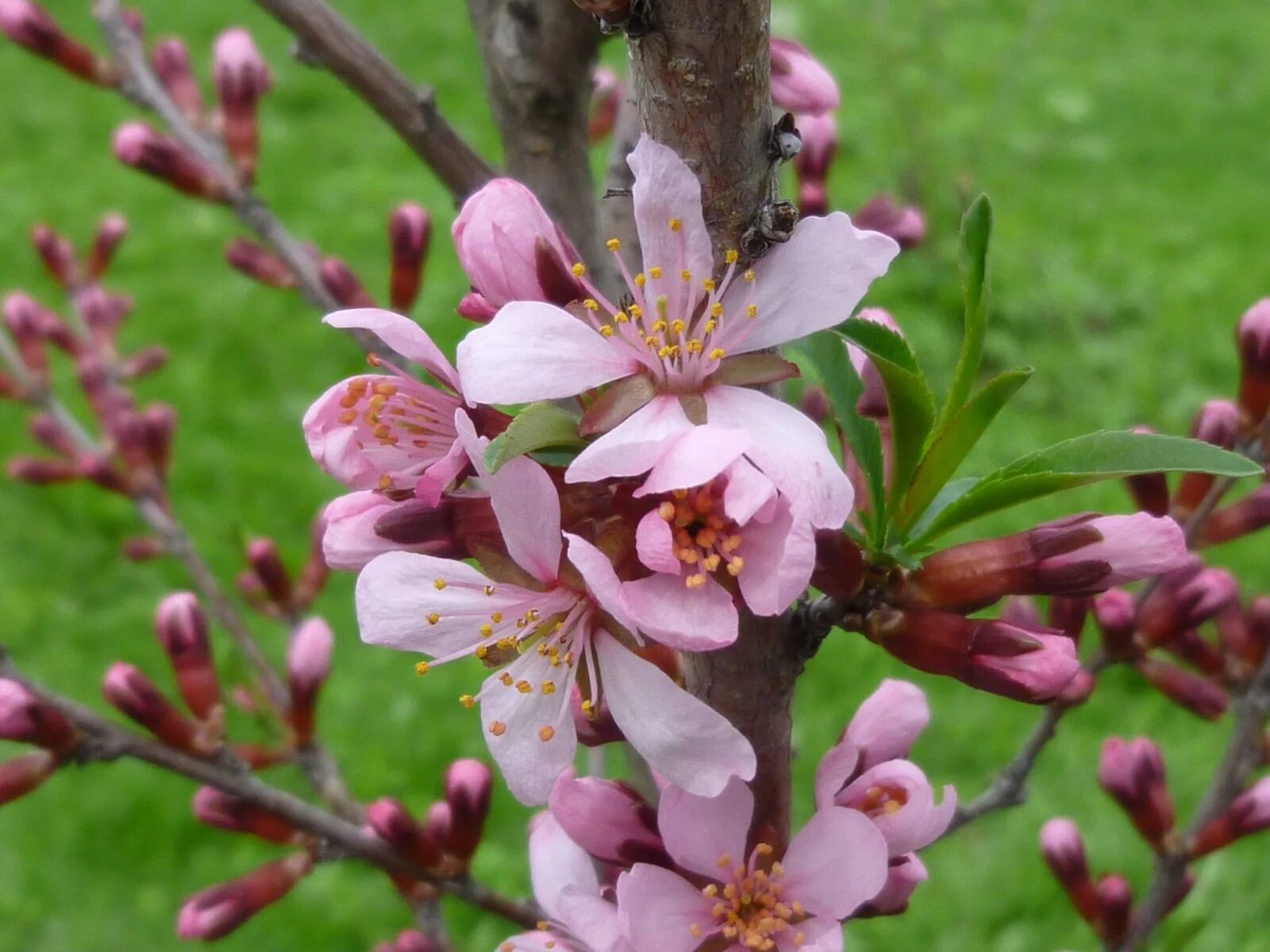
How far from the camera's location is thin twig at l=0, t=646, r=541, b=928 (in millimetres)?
1354

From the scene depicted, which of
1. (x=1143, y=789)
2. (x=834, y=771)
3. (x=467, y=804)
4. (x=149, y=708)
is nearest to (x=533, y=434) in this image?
(x=834, y=771)

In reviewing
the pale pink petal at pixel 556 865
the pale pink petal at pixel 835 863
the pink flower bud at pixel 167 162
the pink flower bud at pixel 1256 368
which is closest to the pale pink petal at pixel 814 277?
the pale pink petal at pixel 835 863

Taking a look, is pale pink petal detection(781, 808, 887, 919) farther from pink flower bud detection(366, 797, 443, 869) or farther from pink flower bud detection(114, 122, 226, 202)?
pink flower bud detection(114, 122, 226, 202)

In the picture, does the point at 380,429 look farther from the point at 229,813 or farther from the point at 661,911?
the point at 229,813

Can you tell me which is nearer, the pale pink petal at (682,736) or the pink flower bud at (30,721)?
the pale pink petal at (682,736)

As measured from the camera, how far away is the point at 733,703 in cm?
98

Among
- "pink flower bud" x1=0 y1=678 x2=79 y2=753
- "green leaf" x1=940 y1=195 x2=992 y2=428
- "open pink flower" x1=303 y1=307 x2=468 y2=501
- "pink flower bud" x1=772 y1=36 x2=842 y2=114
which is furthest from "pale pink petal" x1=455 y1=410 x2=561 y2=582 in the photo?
"pink flower bud" x1=0 y1=678 x2=79 y2=753

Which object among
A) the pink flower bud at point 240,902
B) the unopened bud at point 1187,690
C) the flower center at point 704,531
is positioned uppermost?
the flower center at point 704,531

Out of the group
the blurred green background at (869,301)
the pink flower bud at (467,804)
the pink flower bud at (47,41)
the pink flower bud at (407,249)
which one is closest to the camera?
the pink flower bud at (467,804)

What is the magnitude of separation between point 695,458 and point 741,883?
0.41 metres

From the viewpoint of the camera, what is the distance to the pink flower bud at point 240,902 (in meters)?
1.58

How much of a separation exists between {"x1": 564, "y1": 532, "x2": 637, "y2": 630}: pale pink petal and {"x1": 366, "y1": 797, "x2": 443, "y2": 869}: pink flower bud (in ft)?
2.29

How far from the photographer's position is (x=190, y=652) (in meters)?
1.58

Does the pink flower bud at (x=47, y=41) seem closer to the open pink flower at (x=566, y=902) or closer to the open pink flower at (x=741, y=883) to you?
the open pink flower at (x=566, y=902)
